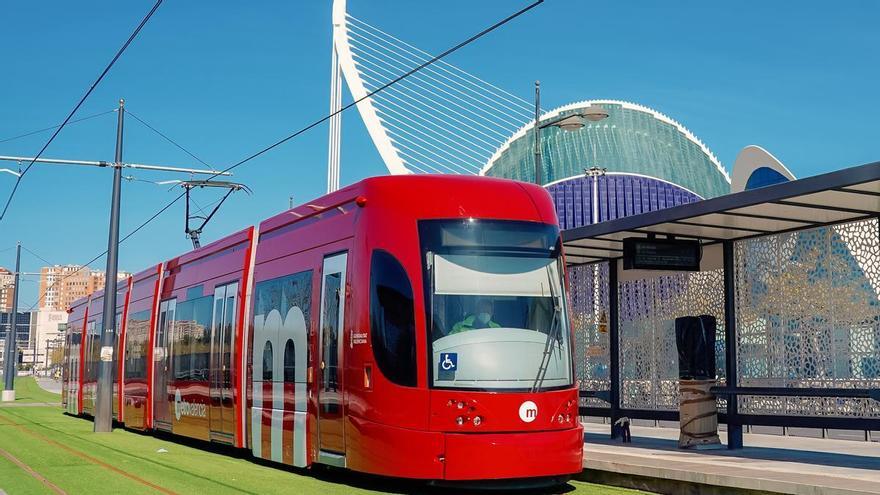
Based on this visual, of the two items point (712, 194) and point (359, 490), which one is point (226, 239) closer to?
point (359, 490)

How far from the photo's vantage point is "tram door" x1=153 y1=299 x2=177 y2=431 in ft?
66.8

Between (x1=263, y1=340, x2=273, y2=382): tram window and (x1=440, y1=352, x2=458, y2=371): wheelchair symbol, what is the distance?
13.5 feet

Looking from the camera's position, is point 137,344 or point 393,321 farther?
point 137,344

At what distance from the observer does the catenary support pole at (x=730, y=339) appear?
16.3 meters

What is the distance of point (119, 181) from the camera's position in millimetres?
24734

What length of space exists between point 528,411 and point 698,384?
5.69 meters

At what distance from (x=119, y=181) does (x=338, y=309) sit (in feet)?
45.3

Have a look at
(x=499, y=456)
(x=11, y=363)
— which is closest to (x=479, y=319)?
(x=499, y=456)

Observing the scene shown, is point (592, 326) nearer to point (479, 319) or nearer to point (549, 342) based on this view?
point (549, 342)

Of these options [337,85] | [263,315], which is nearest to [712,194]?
[337,85]

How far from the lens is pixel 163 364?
812 inches

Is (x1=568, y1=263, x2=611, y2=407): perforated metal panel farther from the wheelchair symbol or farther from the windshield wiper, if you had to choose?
the wheelchair symbol

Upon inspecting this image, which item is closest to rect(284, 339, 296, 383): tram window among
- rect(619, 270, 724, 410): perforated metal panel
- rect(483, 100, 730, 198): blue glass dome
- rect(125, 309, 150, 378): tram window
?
rect(619, 270, 724, 410): perforated metal panel

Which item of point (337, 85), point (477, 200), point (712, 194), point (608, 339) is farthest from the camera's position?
point (712, 194)
